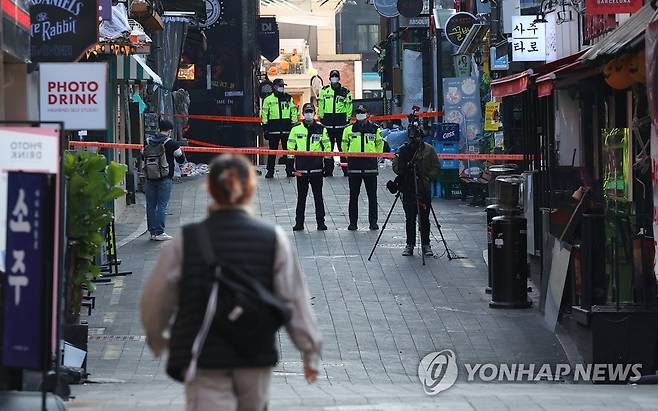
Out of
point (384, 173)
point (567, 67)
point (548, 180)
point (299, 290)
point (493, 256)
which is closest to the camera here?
point (299, 290)

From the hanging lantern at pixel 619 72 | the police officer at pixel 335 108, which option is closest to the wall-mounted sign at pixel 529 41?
the hanging lantern at pixel 619 72

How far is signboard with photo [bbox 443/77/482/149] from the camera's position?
2878 centimetres

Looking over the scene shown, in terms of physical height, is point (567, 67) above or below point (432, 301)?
above

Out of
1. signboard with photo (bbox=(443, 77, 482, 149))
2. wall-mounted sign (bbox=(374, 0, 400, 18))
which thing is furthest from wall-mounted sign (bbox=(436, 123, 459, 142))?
wall-mounted sign (bbox=(374, 0, 400, 18))

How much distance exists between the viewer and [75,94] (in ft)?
38.0

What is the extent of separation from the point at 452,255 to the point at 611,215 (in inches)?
286

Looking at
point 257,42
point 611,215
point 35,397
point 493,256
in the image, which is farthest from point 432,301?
point 257,42

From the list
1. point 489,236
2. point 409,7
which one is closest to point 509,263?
point 489,236

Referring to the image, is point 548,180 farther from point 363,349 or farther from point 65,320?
point 65,320

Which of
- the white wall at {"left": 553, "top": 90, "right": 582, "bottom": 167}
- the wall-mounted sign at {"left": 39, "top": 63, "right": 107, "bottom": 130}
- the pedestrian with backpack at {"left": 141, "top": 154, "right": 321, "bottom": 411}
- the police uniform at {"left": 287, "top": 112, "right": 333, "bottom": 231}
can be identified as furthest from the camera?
the police uniform at {"left": 287, "top": 112, "right": 333, "bottom": 231}

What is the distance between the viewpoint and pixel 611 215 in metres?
12.7

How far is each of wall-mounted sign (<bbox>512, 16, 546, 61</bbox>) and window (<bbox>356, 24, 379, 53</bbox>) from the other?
6595 centimetres

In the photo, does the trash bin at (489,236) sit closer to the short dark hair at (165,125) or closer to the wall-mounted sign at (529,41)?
the wall-mounted sign at (529,41)

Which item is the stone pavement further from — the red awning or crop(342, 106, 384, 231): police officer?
the red awning
